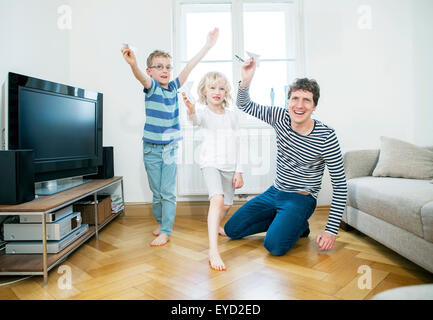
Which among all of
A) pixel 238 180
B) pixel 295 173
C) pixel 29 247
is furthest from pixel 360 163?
pixel 29 247

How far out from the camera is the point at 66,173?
1899 mm

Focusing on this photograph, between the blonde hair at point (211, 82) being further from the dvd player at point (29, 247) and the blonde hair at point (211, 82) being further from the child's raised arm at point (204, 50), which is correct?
the dvd player at point (29, 247)

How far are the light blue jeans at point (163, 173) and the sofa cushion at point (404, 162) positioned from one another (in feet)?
4.66

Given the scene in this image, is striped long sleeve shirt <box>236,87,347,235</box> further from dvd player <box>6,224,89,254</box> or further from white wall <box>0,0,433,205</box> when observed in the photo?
dvd player <box>6,224,89,254</box>

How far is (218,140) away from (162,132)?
1.44 feet

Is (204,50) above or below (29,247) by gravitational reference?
above

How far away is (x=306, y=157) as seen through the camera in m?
1.64

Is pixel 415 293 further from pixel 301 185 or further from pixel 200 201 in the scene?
pixel 200 201

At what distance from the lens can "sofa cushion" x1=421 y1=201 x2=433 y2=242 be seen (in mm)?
1181

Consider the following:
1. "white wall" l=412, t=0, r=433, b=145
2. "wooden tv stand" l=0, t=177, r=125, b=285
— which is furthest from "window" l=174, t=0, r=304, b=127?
"wooden tv stand" l=0, t=177, r=125, b=285

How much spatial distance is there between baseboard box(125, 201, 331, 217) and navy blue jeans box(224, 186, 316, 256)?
0.79m

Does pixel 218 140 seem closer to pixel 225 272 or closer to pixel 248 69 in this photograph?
pixel 248 69

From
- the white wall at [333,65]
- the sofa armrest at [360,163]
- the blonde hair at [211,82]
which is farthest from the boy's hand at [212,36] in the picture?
the sofa armrest at [360,163]

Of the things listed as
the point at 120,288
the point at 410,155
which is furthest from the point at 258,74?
the point at 120,288
